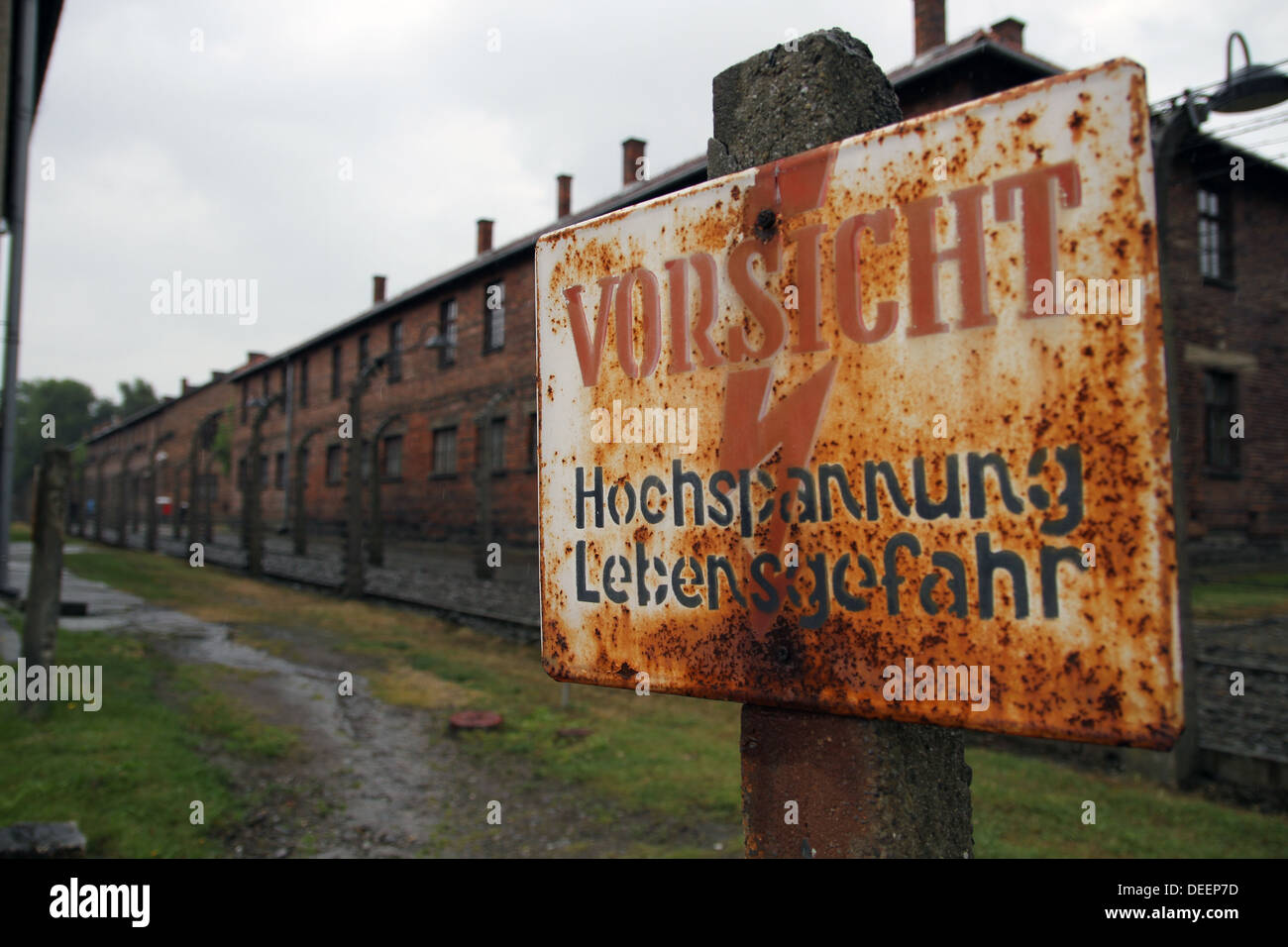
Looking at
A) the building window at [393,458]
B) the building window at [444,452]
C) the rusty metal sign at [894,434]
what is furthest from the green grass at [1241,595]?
the building window at [393,458]

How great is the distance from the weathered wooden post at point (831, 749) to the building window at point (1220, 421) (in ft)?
54.7

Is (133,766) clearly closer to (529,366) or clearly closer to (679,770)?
(679,770)

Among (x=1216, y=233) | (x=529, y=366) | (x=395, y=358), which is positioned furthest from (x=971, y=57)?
(x=395, y=358)

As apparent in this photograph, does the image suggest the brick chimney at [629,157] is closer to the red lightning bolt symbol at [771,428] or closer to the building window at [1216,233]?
the building window at [1216,233]

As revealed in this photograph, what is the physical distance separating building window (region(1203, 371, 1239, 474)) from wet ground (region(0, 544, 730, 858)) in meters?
14.8

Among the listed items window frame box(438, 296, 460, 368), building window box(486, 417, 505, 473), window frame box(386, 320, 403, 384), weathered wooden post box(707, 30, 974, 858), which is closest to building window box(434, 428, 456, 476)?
window frame box(438, 296, 460, 368)

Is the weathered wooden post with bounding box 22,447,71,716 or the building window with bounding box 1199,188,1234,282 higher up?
the building window with bounding box 1199,188,1234,282

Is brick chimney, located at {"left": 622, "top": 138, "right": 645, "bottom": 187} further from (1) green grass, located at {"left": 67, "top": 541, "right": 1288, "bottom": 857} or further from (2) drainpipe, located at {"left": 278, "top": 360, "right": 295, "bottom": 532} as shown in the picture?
(2) drainpipe, located at {"left": 278, "top": 360, "right": 295, "bottom": 532}

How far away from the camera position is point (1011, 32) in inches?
561

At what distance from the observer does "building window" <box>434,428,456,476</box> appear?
22891 mm

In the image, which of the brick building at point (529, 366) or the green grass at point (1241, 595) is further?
the brick building at point (529, 366)

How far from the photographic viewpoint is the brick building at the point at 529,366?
1412 cm

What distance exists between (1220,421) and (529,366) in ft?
44.8

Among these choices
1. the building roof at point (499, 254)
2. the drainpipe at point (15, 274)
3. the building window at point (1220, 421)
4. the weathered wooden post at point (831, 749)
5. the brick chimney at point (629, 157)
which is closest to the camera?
the weathered wooden post at point (831, 749)
